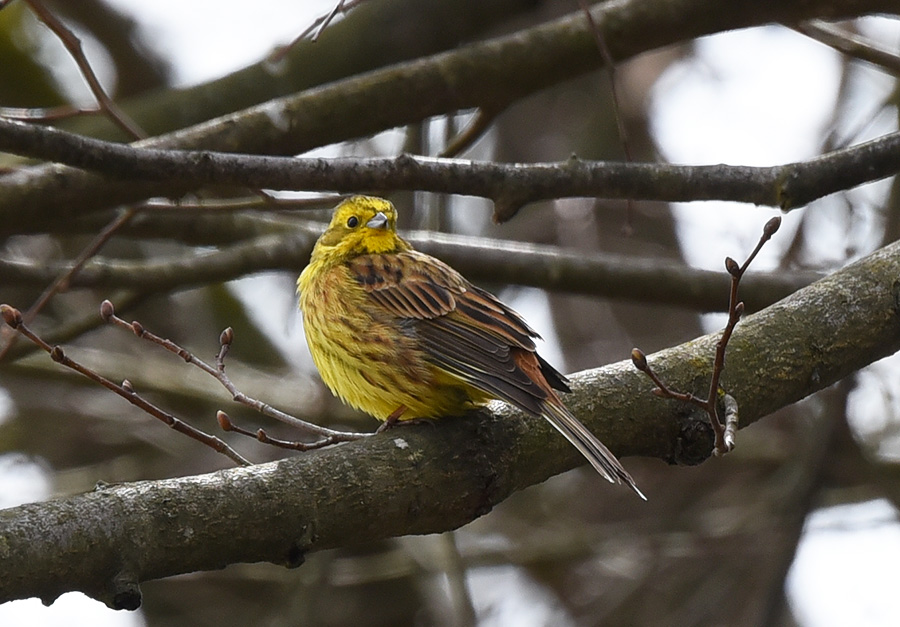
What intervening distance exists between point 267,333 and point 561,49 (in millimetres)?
4723

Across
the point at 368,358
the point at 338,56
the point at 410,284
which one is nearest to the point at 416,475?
the point at 368,358

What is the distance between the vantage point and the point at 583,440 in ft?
10.9

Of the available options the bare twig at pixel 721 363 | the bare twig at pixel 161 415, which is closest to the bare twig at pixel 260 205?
the bare twig at pixel 161 415

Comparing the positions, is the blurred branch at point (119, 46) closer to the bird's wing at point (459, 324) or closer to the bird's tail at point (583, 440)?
the bird's wing at point (459, 324)

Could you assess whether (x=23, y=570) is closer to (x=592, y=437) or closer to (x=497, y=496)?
(x=497, y=496)

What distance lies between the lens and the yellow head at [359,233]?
5254 mm

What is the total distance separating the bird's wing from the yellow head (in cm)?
13

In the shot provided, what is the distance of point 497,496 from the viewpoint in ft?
10.9

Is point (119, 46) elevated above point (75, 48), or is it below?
above

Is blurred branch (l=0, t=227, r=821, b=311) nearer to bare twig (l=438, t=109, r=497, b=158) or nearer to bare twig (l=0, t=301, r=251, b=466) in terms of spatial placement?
bare twig (l=438, t=109, r=497, b=158)

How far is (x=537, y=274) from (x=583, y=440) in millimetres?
2405

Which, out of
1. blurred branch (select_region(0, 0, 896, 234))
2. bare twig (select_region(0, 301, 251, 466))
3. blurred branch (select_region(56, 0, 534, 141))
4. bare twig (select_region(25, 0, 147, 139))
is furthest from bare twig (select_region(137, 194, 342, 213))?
bare twig (select_region(0, 301, 251, 466))

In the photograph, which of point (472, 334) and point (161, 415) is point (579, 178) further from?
point (161, 415)

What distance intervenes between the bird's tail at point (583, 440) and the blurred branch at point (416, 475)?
0.15m
